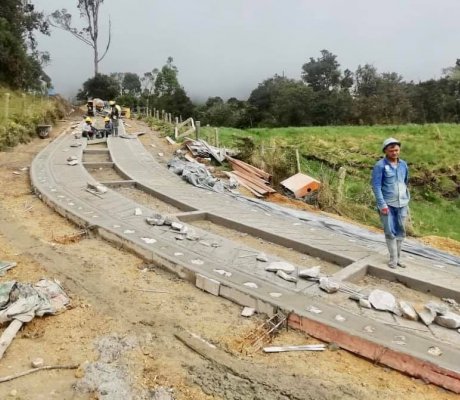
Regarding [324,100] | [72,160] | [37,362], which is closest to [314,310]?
[37,362]

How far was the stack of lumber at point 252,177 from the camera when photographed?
38.0 feet

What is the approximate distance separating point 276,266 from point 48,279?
2507 mm

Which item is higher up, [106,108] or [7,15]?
[7,15]

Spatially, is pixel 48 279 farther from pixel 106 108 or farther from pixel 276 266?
pixel 106 108

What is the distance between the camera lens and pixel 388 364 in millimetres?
3568

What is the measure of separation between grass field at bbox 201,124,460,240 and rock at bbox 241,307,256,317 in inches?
252

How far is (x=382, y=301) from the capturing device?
4316mm

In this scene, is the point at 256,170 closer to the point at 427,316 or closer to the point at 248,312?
the point at 248,312

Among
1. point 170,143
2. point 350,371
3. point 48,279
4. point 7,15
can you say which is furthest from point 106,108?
point 350,371

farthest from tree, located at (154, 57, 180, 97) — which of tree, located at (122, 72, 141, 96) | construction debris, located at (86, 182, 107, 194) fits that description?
construction debris, located at (86, 182, 107, 194)

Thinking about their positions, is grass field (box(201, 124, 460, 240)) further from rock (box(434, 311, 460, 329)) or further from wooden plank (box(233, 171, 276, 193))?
rock (box(434, 311, 460, 329))

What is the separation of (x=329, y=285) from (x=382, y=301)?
1.76 ft

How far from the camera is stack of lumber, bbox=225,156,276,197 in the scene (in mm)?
11578

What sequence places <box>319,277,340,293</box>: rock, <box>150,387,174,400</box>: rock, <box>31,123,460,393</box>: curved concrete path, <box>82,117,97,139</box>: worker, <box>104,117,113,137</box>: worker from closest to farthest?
<box>150,387,174,400</box>: rock, <box>31,123,460,393</box>: curved concrete path, <box>319,277,340,293</box>: rock, <box>82,117,97,139</box>: worker, <box>104,117,113,137</box>: worker
